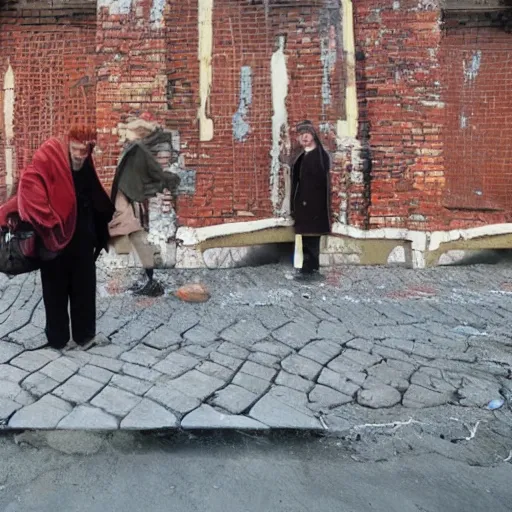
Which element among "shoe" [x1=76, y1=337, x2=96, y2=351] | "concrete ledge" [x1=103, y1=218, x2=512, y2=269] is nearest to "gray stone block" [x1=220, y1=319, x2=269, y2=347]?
"shoe" [x1=76, y1=337, x2=96, y2=351]

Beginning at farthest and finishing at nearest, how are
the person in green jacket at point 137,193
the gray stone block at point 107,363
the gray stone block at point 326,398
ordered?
the person in green jacket at point 137,193 < the gray stone block at point 107,363 < the gray stone block at point 326,398

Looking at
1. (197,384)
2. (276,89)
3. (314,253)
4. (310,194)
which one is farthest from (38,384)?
(276,89)

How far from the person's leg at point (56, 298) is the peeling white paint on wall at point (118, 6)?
350 cm

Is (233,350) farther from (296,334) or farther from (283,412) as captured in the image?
(283,412)

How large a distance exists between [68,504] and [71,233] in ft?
6.65

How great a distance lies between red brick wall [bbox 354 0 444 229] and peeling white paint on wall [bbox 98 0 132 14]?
264 cm

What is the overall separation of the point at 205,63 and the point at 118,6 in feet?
3.77

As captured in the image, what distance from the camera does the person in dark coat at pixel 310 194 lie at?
6359 mm

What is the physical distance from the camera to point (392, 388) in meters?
3.78

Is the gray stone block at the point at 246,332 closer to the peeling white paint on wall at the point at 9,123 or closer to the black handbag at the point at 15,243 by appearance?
the black handbag at the point at 15,243

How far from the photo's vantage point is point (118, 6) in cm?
624

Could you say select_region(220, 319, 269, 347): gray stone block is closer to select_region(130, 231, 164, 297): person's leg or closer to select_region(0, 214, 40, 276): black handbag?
select_region(130, 231, 164, 297): person's leg

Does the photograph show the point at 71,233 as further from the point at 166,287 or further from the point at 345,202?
the point at 345,202

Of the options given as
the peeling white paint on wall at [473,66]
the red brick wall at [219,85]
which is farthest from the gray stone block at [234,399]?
the peeling white paint on wall at [473,66]
